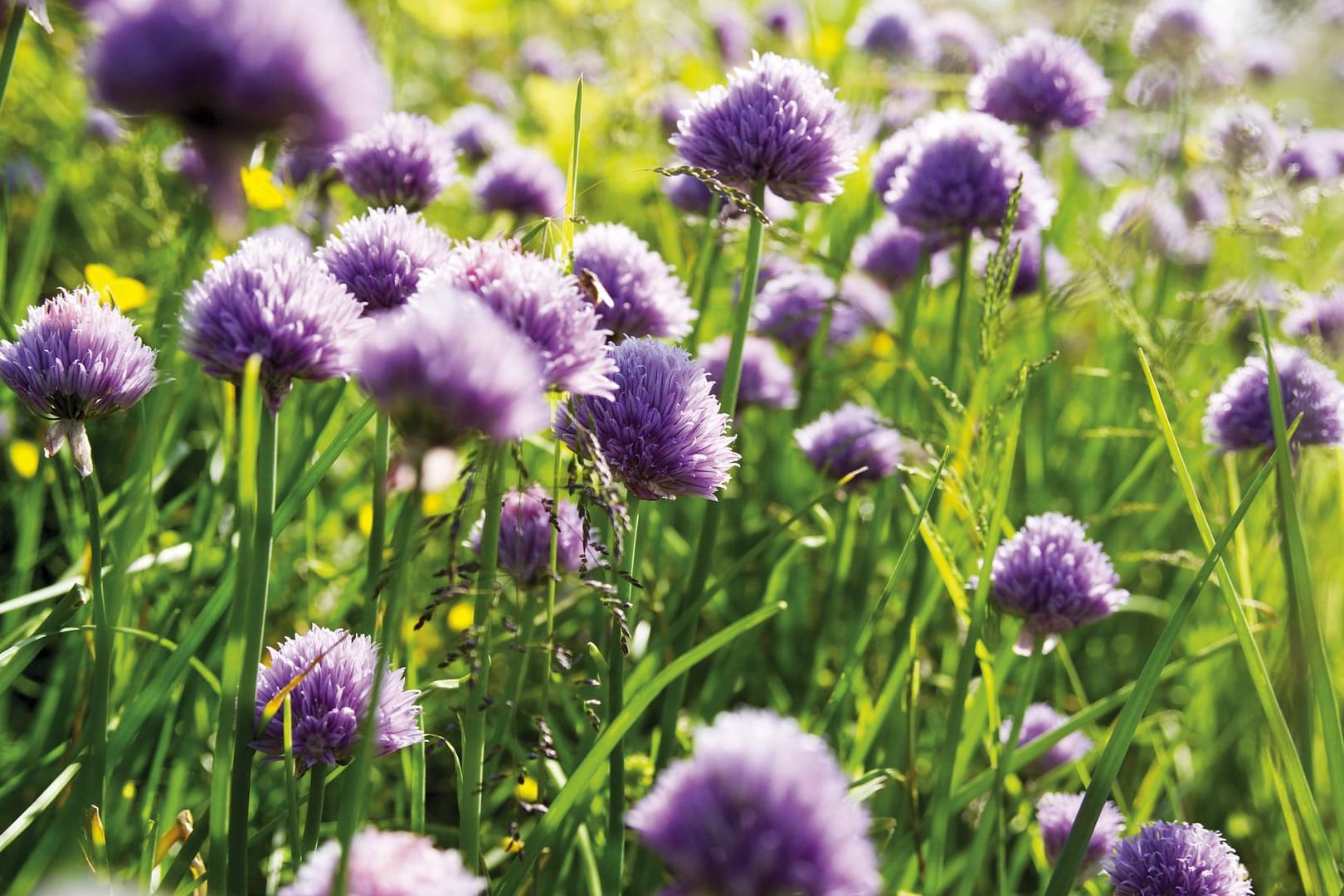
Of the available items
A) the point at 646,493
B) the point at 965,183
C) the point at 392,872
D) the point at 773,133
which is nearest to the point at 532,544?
the point at 646,493

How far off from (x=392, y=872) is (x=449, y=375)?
0.88 ft

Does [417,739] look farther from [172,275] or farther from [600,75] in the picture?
[600,75]

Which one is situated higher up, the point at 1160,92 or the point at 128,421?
the point at 1160,92

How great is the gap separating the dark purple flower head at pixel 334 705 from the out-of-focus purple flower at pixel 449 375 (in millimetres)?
337

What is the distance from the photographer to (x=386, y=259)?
926 millimetres

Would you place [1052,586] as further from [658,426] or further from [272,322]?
[272,322]

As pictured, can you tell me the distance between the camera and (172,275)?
1.63 meters

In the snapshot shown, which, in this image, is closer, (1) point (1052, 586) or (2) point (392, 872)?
(2) point (392, 872)

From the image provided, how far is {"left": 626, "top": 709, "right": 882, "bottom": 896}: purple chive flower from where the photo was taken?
0.49 metres

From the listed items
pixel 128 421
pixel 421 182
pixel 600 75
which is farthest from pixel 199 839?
pixel 600 75

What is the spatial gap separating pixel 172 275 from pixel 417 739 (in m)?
1.11

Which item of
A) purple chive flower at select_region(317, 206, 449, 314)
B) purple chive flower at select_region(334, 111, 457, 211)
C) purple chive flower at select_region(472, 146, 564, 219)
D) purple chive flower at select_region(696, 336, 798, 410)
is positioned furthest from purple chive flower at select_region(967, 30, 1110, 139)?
purple chive flower at select_region(317, 206, 449, 314)

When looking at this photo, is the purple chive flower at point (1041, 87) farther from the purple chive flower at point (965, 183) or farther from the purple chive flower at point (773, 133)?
the purple chive flower at point (773, 133)

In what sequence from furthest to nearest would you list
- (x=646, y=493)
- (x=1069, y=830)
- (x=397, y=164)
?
(x=397, y=164)
(x=1069, y=830)
(x=646, y=493)
